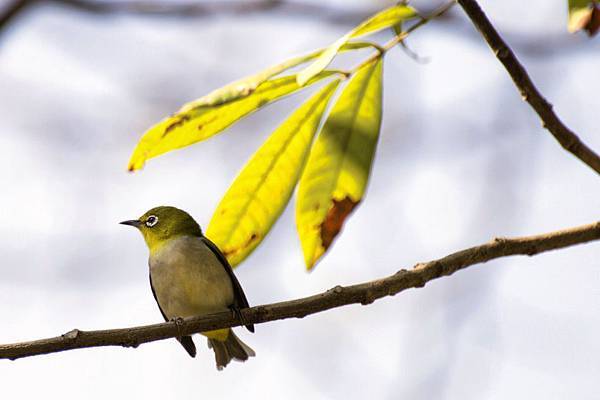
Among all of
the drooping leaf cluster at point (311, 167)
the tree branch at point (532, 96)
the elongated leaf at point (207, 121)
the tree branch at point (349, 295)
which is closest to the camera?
the tree branch at point (532, 96)

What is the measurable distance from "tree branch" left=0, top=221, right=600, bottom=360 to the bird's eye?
2327mm

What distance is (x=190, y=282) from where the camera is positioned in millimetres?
4051

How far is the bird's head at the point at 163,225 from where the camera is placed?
4594 millimetres

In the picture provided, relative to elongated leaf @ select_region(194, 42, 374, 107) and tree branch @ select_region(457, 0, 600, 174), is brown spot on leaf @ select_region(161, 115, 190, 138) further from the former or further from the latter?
tree branch @ select_region(457, 0, 600, 174)

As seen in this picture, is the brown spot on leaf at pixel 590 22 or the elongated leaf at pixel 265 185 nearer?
the brown spot on leaf at pixel 590 22

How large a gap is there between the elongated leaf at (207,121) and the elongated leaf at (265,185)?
23cm

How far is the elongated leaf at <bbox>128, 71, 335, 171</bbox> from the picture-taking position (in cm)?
203

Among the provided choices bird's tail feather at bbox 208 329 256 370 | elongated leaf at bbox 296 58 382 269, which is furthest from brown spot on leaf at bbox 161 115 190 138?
bird's tail feather at bbox 208 329 256 370

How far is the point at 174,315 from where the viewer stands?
4137mm

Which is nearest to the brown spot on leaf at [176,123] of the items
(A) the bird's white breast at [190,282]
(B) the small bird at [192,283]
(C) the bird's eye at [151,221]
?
(B) the small bird at [192,283]

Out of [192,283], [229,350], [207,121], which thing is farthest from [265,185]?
[229,350]

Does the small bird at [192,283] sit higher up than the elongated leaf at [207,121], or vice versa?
the elongated leaf at [207,121]

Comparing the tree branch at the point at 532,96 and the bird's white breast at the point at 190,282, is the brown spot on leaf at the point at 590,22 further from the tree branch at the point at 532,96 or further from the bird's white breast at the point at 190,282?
the bird's white breast at the point at 190,282

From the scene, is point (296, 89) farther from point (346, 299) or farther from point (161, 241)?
point (161, 241)
